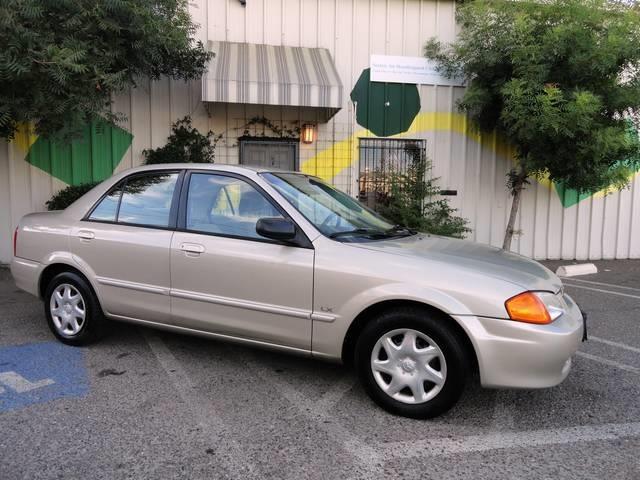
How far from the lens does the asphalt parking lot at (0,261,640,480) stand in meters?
2.59

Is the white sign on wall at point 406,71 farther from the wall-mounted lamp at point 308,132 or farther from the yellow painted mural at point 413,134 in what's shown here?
the wall-mounted lamp at point 308,132

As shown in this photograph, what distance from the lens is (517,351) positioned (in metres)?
2.82

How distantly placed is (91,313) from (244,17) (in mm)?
6878

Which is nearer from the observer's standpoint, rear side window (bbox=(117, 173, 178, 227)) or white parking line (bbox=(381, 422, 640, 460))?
white parking line (bbox=(381, 422, 640, 460))

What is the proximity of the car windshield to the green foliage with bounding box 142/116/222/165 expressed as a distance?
5.16 meters

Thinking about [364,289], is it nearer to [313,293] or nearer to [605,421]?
[313,293]

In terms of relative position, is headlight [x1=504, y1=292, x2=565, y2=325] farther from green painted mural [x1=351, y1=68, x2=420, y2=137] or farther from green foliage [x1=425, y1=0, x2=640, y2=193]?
green painted mural [x1=351, y1=68, x2=420, y2=137]

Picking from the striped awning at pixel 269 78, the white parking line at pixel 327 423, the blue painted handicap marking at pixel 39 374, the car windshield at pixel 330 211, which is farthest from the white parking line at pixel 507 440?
the striped awning at pixel 269 78

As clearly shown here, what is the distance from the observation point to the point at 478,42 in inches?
335

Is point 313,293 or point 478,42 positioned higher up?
point 478,42

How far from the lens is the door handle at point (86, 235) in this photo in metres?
4.16

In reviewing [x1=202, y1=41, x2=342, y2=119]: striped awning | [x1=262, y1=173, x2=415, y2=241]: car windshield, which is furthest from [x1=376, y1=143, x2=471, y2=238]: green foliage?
[x1=262, y1=173, x2=415, y2=241]: car windshield

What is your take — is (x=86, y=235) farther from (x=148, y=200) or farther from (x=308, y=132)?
(x=308, y=132)

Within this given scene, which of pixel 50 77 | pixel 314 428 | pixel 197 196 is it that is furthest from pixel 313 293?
pixel 50 77
